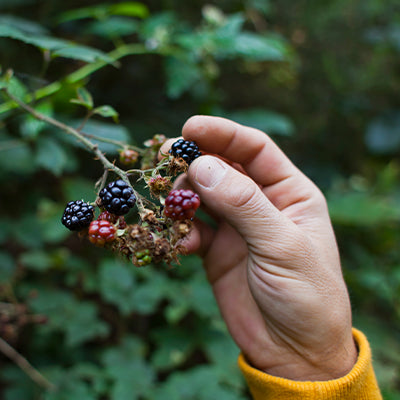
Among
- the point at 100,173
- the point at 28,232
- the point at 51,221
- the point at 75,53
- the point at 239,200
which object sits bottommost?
the point at 28,232

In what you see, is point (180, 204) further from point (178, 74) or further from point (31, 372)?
point (31, 372)

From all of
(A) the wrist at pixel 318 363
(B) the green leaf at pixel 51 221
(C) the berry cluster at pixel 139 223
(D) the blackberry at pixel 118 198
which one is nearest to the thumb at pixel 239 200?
(C) the berry cluster at pixel 139 223

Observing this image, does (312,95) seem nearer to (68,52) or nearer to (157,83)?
(157,83)

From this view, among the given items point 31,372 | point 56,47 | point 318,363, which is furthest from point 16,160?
point 318,363

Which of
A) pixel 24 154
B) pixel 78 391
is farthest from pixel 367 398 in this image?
pixel 24 154

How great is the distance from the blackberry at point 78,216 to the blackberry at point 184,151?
30 cm

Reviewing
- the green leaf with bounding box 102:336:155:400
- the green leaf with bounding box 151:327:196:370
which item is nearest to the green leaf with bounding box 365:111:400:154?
the green leaf with bounding box 151:327:196:370

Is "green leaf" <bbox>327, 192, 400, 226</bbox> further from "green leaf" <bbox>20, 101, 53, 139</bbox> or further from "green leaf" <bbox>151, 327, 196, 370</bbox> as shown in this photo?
"green leaf" <bbox>20, 101, 53, 139</bbox>

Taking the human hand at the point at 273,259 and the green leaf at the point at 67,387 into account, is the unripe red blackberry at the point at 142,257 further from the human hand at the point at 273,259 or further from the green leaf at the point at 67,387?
the green leaf at the point at 67,387

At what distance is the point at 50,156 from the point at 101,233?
2.65ft

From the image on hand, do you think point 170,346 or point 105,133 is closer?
point 105,133

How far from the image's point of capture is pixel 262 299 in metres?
1.21

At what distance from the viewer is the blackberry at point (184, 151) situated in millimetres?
1046

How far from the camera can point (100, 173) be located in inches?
85.4
